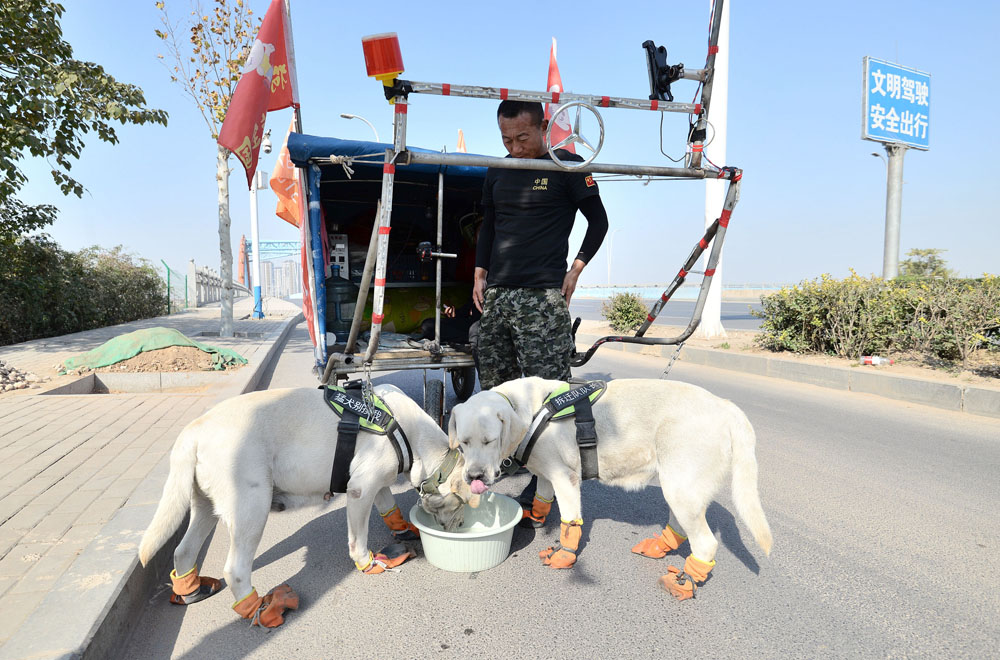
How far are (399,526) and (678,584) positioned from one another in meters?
1.51

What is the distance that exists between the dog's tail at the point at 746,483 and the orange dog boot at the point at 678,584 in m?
0.38

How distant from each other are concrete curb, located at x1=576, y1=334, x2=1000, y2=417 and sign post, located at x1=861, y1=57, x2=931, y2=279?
8.80 metres

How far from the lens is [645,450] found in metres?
2.61

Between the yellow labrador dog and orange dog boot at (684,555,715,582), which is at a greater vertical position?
the yellow labrador dog

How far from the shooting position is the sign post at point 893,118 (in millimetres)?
14531

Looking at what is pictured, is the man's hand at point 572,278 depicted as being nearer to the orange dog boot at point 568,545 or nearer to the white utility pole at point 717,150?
the orange dog boot at point 568,545

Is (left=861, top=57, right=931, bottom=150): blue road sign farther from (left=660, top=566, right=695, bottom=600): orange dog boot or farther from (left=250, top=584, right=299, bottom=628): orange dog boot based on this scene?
(left=250, top=584, right=299, bottom=628): orange dog boot

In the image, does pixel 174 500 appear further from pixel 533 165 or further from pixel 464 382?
pixel 464 382

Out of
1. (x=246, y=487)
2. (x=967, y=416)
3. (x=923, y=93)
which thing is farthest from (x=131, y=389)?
(x=923, y=93)

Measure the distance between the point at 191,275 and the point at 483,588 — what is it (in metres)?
27.1

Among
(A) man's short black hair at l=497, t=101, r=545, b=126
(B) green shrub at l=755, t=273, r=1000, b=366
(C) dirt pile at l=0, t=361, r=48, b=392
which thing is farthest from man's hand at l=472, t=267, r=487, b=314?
(B) green shrub at l=755, t=273, r=1000, b=366

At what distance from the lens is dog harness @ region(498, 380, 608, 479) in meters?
2.63

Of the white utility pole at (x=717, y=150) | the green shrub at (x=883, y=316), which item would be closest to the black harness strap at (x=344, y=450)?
the green shrub at (x=883, y=316)

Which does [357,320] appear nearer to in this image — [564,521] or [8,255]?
[564,521]
